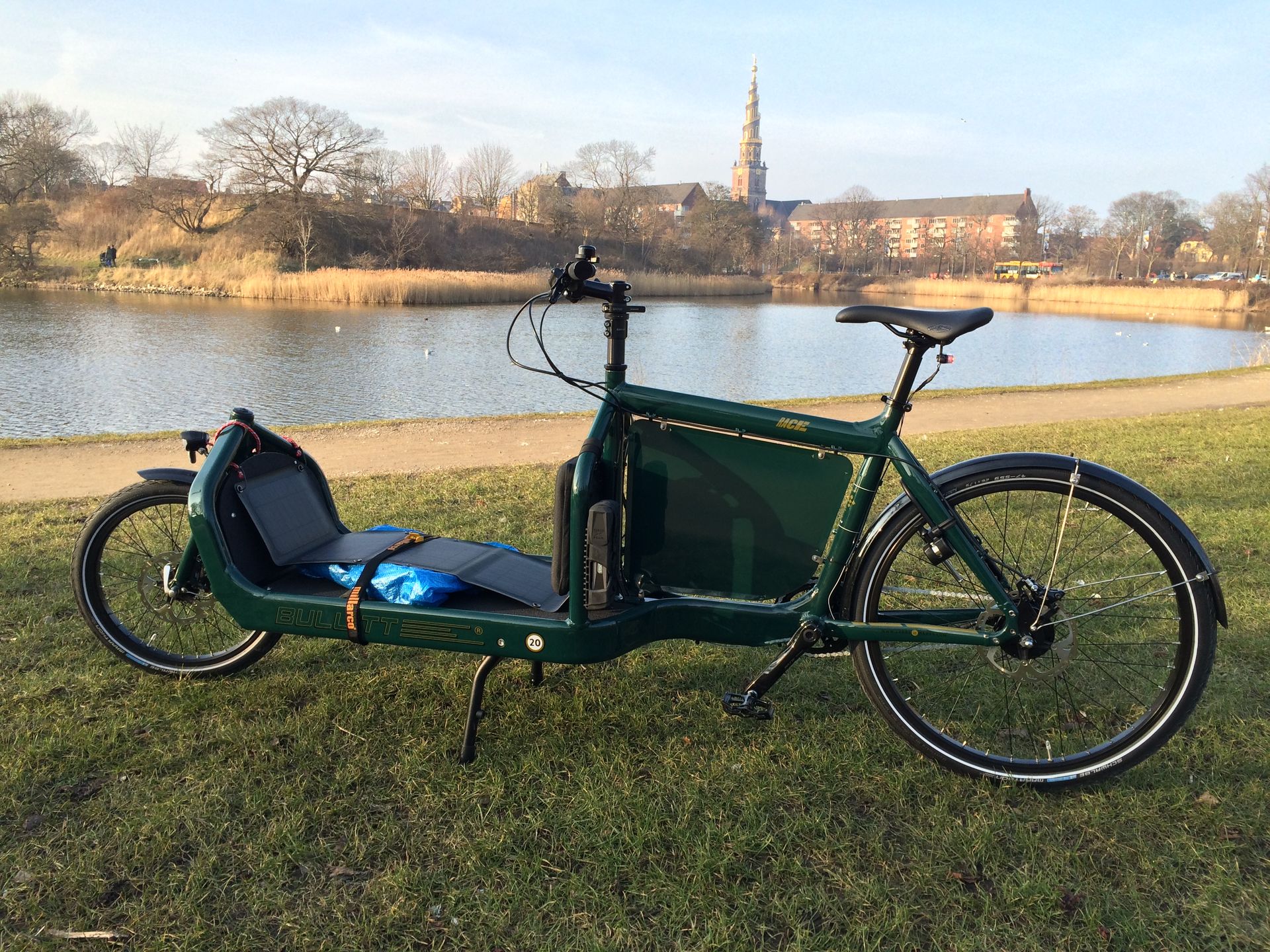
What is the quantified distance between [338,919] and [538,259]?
6269cm

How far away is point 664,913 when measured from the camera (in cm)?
196

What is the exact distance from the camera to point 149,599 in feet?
10.3

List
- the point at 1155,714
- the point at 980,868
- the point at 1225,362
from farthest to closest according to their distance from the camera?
the point at 1225,362
the point at 1155,714
the point at 980,868

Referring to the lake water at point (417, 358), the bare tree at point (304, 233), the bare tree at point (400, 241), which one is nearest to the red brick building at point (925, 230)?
the bare tree at point (400, 241)

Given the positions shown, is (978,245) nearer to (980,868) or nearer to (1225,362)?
(1225,362)

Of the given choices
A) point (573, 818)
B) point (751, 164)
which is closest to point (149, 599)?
point (573, 818)

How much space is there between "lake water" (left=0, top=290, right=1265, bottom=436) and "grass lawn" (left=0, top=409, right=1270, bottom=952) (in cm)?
859

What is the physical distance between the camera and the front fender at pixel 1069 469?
2.32 m

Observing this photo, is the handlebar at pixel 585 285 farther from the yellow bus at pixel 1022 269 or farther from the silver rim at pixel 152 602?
the yellow bus at pixel 1022 269

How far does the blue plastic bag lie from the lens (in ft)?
8.60

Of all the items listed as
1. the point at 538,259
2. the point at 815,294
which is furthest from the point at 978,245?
the point at 538,259

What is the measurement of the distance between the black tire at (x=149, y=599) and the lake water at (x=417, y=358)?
781 cm

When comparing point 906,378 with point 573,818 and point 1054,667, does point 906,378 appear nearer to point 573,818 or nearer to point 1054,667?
point 1054,667

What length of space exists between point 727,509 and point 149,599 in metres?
2.17
